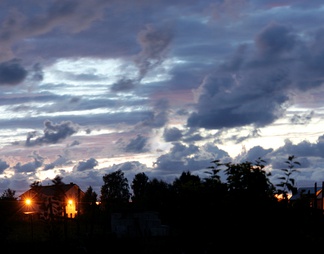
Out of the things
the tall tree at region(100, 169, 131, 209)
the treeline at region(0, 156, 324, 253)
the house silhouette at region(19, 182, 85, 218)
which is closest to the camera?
the treeline at region(0, 156, 324, 253)

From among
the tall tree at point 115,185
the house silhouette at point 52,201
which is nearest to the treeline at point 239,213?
the house silhouette at point 52,201

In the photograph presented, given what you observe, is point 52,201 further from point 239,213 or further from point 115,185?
point 115,185

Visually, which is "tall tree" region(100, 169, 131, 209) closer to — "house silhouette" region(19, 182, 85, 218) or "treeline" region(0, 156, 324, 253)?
"house silhouette" region(19, 182, 85, 218)

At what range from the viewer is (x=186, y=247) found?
412 inches

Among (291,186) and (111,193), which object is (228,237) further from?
(111,193)

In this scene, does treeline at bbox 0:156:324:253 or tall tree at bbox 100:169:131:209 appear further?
tall tree at bbox 100:169:131:209

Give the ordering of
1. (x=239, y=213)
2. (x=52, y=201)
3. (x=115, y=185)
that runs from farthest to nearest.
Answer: (x=115, y=185) → (x=52, y=201) → (x=239, y=213)

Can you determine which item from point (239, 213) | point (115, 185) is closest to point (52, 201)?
point (239, 213)

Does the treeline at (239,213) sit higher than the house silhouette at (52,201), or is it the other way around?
the house silhouette at (52,201)

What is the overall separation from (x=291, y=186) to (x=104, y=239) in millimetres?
15405

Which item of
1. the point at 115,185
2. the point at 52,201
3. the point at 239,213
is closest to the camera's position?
the point at 239,213

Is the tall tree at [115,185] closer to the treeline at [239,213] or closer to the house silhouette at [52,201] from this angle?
the house silhouette at [52,201]

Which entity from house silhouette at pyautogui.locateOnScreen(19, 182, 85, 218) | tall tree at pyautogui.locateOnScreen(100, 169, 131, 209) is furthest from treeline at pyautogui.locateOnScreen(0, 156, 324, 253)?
tall tree at pyautogui.locateOnScreen(100, 169, 131, 209)

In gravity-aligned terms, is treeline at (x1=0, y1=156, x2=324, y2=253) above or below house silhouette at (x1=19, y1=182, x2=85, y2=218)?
below
